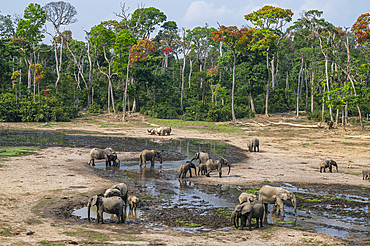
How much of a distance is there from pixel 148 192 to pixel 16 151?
39.2ft

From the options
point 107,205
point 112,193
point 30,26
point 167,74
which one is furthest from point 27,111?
point 107,205

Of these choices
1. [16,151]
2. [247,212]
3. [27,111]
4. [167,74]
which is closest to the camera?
[247,212]

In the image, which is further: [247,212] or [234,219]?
[234,219]

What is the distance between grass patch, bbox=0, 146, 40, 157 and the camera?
20203 mm

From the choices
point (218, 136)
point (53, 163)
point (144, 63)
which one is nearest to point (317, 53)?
point (144, 63)

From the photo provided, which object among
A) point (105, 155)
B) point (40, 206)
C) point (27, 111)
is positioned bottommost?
point (40, 206)

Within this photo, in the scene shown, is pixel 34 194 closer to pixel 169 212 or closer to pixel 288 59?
pixel 169 212

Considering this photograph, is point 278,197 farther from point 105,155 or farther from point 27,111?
point 27,111

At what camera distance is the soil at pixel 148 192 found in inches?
339

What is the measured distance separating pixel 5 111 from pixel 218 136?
25446mm

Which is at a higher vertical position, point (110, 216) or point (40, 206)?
point (40, 206)

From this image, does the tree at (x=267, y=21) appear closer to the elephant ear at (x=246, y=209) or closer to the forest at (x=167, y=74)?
the forest at (x=167, y=74)

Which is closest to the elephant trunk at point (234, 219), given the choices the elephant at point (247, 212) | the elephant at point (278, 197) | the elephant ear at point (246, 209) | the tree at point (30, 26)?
the elephant at point (247, 212)

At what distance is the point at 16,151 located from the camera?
70.1 ft
